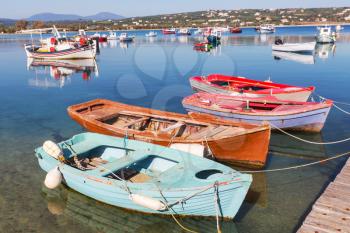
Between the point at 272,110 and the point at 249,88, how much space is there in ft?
19.8

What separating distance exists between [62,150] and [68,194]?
1540 millimetres

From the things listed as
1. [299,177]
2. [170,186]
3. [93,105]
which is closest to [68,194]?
[170,186]

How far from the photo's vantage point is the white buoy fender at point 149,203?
8.79 metres

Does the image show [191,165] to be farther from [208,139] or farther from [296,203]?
[296,203]

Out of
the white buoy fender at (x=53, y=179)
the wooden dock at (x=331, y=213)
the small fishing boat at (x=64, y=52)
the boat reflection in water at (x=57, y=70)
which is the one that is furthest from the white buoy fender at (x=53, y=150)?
the small fishing boat at (x=64, y=52)

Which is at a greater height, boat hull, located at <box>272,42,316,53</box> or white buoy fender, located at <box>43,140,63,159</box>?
boat hull, located at <box>272,42,316,53</box>

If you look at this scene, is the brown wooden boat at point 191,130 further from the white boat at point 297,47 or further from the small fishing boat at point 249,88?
the white boat at point 297,47

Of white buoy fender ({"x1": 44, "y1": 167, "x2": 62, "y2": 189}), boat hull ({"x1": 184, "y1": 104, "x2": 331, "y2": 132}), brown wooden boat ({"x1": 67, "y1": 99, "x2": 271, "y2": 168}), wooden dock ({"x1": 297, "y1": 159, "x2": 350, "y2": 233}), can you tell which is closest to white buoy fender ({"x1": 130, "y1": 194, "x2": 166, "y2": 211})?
white buoy fender ({"x1": 44, "y1": 167, "x2": 62, "y2": 189})

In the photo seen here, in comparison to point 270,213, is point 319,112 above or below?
above

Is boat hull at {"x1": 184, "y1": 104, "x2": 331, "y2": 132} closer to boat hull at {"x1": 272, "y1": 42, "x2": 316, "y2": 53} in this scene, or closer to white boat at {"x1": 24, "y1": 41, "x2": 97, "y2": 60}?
boat hull at {"x1": 272, "y1": 42, "x2": 316, "y2": 53}

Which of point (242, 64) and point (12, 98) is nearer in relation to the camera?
point (12, 98)

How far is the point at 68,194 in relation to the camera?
11.6 m

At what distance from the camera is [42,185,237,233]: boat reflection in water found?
946cm

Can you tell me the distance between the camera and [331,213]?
842cm
